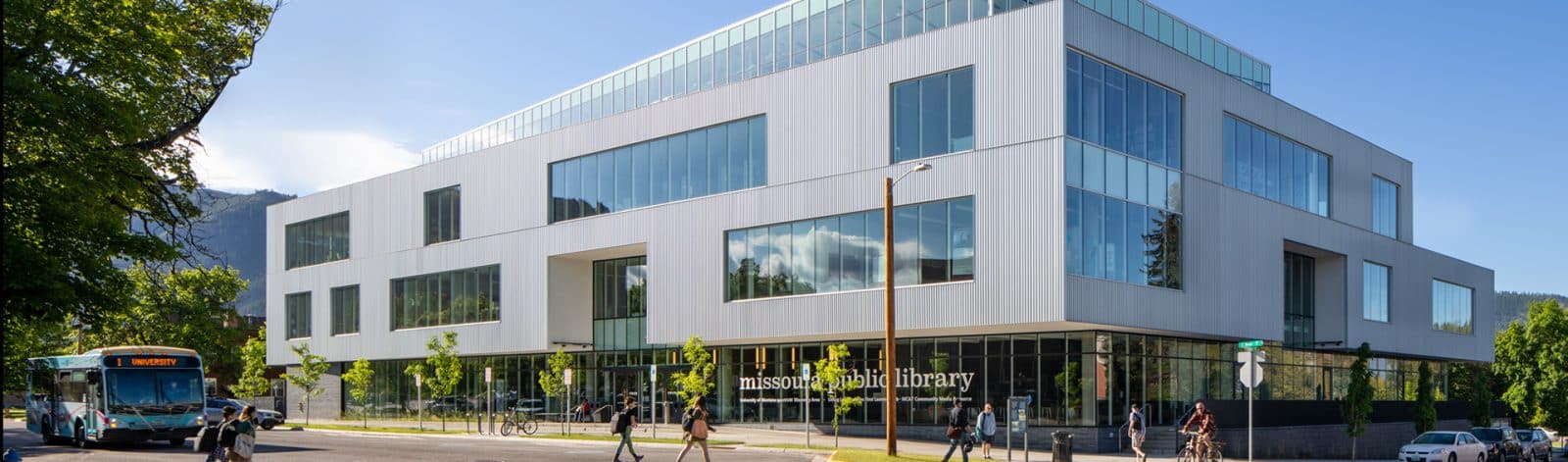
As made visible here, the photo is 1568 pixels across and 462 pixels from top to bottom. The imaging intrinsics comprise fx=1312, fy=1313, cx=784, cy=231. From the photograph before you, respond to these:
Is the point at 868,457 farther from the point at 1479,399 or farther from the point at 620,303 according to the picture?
the point at 1479,399

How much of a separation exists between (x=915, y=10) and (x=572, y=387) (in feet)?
76.1

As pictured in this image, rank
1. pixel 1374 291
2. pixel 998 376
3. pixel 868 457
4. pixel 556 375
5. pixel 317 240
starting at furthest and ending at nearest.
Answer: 1. pixel 317 240
2. pixel 1374 291
3. pixel 556 375
4. pixel 998 376
5. pixel 868 457

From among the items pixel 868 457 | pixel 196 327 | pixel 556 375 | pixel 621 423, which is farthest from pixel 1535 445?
pixel 196 327

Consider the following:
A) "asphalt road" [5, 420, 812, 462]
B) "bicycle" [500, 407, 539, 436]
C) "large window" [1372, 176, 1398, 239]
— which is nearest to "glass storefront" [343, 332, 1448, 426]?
"bicycle" [500, 407, 539, 436]

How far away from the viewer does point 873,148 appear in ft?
139

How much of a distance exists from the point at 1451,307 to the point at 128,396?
188 feet

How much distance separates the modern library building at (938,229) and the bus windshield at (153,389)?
1759 cm

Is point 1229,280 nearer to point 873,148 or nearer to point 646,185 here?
point 873,148

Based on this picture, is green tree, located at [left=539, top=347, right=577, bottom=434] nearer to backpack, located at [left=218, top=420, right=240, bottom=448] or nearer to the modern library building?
the modern library building

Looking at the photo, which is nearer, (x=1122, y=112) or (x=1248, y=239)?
(x=1122, y=112)

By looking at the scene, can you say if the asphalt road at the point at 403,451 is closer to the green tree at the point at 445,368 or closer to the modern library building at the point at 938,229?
the modern library building at the point at 938,229

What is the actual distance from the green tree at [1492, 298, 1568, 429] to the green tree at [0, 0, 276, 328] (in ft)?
290

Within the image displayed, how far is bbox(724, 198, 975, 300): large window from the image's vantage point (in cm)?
4012

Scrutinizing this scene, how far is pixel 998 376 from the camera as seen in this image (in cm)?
4156
